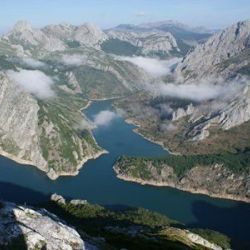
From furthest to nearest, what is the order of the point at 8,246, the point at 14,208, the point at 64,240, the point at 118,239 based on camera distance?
the point at 118,239
the point at 14,208
the point at 64,240
the point at 8,246

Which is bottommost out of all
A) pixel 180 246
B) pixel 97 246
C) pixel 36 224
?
pixel 180 246

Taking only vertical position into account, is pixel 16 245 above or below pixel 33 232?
above

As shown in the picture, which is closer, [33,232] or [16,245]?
[16,245]

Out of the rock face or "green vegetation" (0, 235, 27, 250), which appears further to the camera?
the rock face

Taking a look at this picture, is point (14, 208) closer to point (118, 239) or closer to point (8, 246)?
point (8, 246)

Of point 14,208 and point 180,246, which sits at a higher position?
point 14,208

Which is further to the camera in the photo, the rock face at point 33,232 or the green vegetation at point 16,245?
the rock face at point 33,232

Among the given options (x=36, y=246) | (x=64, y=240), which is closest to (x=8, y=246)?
(x=36, y=246)

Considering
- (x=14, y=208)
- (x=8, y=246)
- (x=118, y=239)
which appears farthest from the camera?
(x=118, y=239)
